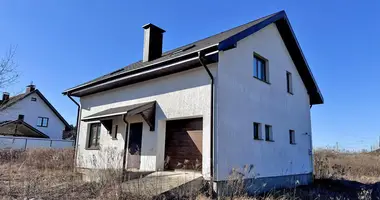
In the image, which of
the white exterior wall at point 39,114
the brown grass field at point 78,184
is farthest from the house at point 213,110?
the white exterior wall at point 39,114

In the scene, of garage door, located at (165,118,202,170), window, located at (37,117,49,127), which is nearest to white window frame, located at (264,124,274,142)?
garage door, located at (165,118,202,170)

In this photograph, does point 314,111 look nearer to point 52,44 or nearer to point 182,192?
point 182,192

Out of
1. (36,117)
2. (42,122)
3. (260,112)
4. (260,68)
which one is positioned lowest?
(260,112)

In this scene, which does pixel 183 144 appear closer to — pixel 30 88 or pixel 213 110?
pixel 213 110

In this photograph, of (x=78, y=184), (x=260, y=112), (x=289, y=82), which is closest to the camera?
(x=78, y=184)

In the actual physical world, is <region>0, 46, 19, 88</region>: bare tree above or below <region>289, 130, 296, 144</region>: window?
above

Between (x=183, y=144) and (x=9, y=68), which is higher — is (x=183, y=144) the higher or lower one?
the lower one

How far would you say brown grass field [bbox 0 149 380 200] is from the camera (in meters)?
6.75

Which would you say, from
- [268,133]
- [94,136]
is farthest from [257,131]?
[94,136]

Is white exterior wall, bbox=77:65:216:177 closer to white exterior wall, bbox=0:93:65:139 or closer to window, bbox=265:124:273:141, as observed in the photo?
window, bbox=265:124:273:141

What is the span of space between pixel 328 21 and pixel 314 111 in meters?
5.59

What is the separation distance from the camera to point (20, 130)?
29406 mm

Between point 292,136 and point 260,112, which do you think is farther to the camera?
point 292,136

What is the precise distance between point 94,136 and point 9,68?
4583 millimetres
